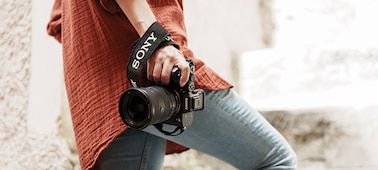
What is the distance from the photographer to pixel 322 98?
1.63 meters

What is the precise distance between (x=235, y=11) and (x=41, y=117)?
0.76m

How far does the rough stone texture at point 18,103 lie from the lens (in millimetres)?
1648

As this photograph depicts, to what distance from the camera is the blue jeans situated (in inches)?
32.7

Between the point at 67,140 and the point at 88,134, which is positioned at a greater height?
the point at 88,134

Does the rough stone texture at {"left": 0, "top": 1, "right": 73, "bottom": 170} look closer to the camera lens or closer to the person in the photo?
the person

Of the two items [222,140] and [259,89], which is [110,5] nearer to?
[222,140]

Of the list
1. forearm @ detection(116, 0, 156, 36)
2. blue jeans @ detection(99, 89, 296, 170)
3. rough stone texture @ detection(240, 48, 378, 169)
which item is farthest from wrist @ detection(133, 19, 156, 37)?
rough stone texture @ detection(240, 48, 378, 169)

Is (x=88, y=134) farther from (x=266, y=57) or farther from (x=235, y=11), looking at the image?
(x=235, y=11)

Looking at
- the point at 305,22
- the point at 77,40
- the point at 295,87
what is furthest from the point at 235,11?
the point at 77,40

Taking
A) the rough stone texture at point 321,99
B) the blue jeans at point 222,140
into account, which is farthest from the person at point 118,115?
the rough stone texture at point 321,99

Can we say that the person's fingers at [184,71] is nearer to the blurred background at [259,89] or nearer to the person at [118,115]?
the person at [118,115]

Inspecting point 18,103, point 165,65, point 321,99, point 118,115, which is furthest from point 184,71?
point 18,103

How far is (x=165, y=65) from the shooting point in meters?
0.73

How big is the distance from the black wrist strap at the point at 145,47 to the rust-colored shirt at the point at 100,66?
9 centimetres
